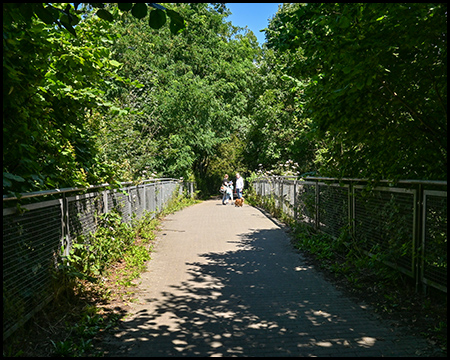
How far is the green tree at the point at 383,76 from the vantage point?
4.60 meters

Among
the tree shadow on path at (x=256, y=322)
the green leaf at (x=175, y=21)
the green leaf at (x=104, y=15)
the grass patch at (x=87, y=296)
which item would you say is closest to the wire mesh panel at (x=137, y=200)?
the grass patch at (x=87, y=296)

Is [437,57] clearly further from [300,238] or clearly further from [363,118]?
[300,238]

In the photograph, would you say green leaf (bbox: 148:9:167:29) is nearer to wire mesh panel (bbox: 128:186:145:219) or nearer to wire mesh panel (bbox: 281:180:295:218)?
wire mesh panel (bbox: 128:186:145:219)

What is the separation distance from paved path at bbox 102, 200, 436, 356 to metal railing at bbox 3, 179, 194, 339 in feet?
3.45

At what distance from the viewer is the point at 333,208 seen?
29.5 feet

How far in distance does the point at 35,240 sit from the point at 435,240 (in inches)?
198

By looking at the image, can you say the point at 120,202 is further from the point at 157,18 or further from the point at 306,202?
the point at 157,18

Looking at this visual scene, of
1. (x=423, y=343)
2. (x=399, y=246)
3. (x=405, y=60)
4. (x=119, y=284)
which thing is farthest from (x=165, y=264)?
(x=405, y=60)

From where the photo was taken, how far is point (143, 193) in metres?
12.5

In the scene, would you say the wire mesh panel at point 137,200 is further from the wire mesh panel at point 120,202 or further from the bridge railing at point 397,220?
the bridge railing at point 397,220

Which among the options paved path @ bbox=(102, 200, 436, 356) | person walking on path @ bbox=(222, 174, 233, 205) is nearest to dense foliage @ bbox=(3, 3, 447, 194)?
paved path @ bbox=(102, 200, 436, 356)

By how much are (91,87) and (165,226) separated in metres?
8.28

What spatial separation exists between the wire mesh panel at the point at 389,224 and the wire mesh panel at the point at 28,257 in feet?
15.9

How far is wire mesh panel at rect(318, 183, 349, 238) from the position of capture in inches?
324
